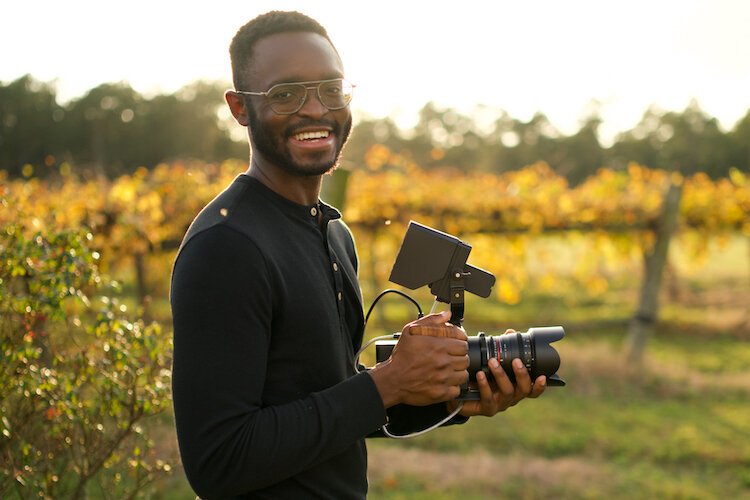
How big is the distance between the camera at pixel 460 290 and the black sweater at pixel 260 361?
0.83 feet

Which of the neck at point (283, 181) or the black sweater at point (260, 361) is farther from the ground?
the neck at point (283, 181)

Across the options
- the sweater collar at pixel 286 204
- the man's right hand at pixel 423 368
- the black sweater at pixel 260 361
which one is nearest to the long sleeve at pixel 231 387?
the black sweater at pixel 260 361

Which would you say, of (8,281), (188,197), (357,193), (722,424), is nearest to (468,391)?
(8,281)

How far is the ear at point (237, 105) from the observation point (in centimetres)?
173

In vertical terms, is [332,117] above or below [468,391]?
above

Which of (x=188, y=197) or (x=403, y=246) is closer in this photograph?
(x=403, y=246)

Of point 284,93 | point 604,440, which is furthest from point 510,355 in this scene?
point 604,440

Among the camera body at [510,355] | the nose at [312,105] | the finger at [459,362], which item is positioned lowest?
the camera body at [510,355]

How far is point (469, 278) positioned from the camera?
1.93m

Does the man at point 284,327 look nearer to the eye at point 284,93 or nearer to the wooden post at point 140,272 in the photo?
the eye at point 284,93

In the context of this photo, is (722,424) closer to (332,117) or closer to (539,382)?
(539,382)

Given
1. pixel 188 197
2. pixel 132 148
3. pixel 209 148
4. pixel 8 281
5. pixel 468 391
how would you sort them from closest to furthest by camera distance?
1. pixel 468 391
2. pixel 8 281
3. pixel 188 197
4. pixel 209 148
5. pixel 132 148

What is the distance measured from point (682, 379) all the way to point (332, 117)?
6794 millimetres

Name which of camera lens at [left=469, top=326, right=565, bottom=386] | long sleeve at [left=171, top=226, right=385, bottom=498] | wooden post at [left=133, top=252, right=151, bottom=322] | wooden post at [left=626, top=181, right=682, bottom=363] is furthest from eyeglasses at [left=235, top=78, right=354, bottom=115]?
wooden post at [left=626, top=181, right=682, bottom=363]
